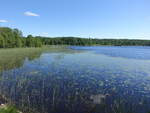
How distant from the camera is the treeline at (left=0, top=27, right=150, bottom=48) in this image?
53297 millimetres

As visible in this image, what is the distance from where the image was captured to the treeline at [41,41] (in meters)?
53.3

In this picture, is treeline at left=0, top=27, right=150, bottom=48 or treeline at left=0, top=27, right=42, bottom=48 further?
treeline at left=0, top=27, right=150, bottom=48

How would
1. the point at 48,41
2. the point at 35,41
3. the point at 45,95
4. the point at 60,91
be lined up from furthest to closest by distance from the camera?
the point at 48,41
the point at 35,41
the point at 60,91
the point at 45,95

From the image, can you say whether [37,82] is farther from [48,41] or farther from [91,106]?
[48,41]

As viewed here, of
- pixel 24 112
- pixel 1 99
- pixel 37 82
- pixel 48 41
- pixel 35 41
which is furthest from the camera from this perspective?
pixel 48 41

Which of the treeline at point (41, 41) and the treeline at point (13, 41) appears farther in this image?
the treeline at point (41, 41)

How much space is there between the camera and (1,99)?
779 centimetres

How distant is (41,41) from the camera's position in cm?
9012

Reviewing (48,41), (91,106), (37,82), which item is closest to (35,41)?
(48,41)

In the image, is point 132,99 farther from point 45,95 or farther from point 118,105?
point 45,95

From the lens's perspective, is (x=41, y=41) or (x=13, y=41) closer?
(x=13, y=41)

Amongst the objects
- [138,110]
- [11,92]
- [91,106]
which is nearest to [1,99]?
[11,92]

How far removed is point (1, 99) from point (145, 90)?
7.70m

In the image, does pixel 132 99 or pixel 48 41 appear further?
pixel 48 41
